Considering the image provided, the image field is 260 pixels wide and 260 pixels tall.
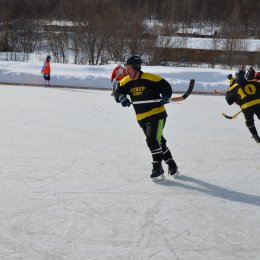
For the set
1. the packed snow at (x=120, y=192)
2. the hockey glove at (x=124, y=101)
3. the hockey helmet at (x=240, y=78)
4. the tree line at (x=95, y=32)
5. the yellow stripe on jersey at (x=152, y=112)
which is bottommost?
the packed snow at (x=120, y=192)

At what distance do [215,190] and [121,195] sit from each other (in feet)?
2.95

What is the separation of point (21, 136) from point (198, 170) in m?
2.74

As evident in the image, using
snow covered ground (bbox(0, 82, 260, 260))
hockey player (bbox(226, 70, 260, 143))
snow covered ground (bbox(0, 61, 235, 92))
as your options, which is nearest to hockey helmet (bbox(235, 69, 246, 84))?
hockey player (bbox(226, 70, 260, 143))

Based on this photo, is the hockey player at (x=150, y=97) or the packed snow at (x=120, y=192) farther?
the hockey player at (x=150, y=97)

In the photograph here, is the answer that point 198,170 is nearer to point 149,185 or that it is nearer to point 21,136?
point 149,185

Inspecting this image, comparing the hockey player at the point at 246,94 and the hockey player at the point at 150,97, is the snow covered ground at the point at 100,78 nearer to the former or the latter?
the hockey player at the point at 246,94

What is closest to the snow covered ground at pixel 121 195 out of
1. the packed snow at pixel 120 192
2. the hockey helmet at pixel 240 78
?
the packed snow at pixel 120 192

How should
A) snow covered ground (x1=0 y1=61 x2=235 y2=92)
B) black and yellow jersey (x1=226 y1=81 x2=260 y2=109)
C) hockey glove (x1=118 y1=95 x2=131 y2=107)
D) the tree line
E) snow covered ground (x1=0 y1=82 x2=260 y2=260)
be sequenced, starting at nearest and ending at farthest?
snow covered ground (x1=0 y1=82 x2=260 y2=260)
hockey glove (x1=118 y1=95 x2=131 y2=107)
black and yellow jersey (x1=226 y1=81 x2=260 y2=109)
snow covered ground (x1=0 y1=61 x2=235 y2=92)
the tree line

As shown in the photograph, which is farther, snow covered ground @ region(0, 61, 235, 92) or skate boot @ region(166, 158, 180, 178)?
snow covered ground @ region(0, 61, 235, 92)

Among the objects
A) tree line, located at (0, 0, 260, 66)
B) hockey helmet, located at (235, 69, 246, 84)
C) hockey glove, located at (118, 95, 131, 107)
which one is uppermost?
tree line, located at (0, 0, 260, 66)

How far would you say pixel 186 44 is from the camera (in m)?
25.6

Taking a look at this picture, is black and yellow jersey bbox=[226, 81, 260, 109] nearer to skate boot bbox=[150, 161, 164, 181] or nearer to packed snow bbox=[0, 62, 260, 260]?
packed snow bbox=[0, 62, 260, 260]

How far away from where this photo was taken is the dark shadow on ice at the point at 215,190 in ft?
11.8

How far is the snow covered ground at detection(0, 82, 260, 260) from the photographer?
104 inches
